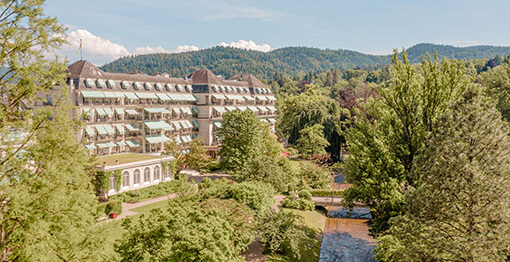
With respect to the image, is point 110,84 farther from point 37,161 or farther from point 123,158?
point 37,161

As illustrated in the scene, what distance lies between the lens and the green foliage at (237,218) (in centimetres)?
2125

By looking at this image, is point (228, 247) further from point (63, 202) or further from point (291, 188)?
point (291, 188)

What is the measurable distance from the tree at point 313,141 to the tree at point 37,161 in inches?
1898

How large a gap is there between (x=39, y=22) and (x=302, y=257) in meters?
22.7

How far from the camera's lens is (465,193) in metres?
13.2

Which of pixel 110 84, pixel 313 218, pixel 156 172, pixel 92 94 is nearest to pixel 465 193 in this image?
pixel 313 218

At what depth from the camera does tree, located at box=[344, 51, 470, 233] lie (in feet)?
67.4

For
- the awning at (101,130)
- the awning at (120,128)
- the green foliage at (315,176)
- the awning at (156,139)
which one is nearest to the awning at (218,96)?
the awning at (156,139)

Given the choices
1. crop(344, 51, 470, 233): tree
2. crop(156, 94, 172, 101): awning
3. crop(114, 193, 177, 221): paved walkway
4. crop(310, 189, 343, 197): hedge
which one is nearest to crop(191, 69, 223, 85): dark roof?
crop(156, 94, 172, 101): awning

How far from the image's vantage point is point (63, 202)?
36.2 feet

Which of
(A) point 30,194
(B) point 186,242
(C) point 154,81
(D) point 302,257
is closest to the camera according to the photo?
(A) point 30,194

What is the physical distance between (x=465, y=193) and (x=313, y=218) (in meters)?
22.9

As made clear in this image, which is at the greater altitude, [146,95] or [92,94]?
[92,94]

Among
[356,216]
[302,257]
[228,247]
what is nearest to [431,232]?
[228,247]
